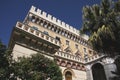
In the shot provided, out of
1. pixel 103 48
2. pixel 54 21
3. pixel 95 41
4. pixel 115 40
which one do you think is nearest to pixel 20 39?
pixel 95 41

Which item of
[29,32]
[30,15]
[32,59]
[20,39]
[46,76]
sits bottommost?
[46,76]

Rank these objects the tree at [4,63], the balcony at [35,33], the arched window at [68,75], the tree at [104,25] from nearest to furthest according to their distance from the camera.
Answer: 1. the tree at [4,63]
2. the tree at [104,25]
3. the balcony at [35,33]
4. the arched window at [68,75]

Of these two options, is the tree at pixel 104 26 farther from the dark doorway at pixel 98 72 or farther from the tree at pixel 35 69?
the dark doorway at pixel 98 72

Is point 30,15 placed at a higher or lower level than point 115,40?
higher

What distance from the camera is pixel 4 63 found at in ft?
25.9

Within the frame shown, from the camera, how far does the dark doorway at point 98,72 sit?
18156 millimetres

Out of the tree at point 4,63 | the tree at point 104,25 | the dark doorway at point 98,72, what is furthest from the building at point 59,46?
the tree at point 104,25

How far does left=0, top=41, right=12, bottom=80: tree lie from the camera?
7.31 metres

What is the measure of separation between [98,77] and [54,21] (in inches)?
571

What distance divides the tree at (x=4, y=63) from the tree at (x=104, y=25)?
6.18 metres

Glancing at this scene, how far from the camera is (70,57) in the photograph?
58.9 feet

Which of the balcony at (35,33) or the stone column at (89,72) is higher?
the balcony at (35,33)

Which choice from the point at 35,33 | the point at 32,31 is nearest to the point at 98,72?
the point at 35,33

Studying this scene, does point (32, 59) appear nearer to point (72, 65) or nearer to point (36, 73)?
point (36, 73)
